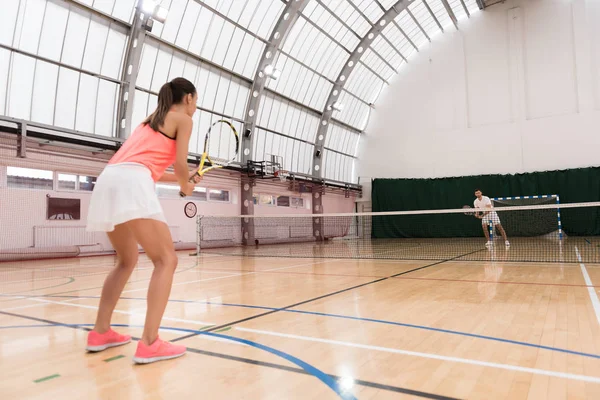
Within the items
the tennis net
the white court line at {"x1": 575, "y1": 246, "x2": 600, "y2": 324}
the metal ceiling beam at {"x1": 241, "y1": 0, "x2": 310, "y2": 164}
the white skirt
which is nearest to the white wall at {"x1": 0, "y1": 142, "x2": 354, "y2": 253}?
the tennis net

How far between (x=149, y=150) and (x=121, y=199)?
15.5 inches

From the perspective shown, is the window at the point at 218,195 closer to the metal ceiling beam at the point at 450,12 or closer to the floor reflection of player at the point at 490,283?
the floor reflection of player at the point at 490,283

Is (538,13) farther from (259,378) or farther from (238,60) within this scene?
(259,378)

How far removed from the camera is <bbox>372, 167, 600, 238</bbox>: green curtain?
20.5m

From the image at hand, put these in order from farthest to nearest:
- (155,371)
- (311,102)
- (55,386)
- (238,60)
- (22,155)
A: (311,102) → (238,60) → (22,155) → (155,371) → (55,386)

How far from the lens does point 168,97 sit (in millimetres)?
2854

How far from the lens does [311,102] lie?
23.2 m

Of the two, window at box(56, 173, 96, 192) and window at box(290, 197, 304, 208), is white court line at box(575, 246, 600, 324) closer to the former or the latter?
window at box(56, 173, 96, 192)

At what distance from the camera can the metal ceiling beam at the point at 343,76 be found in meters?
21.4

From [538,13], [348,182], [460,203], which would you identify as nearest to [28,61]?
[348,182]

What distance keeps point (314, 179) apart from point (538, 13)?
1478cm

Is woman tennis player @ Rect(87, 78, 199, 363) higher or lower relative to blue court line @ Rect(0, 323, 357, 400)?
higher

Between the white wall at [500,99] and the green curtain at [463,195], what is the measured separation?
1.93ft

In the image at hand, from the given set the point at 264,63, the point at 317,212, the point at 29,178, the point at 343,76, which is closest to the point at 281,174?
the point at 317,212
